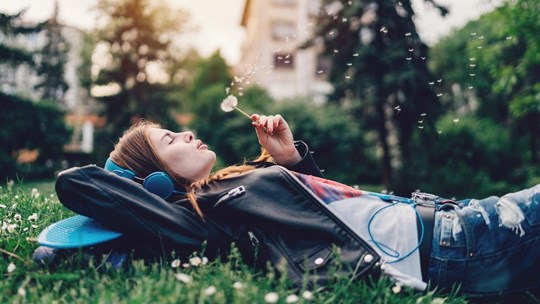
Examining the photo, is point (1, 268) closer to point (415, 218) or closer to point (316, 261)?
point (316, 261)

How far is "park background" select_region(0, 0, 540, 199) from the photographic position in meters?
11.3

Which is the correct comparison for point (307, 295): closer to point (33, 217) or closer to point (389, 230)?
point (389, 230)

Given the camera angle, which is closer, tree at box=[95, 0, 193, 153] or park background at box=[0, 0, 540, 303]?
park background at box=[0, 0, 540, 303]

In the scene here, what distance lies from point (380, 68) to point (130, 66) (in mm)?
15229

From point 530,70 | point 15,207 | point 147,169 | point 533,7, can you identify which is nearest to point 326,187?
point 147,169

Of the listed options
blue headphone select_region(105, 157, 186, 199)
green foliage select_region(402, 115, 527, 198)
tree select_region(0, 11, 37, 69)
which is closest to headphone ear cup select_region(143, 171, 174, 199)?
blue headphone select_region(105, 157, 186, 199)

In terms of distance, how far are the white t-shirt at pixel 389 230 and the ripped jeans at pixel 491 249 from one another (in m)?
0.10

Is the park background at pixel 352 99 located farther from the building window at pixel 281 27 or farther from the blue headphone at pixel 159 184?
the building window at pixel 281 27

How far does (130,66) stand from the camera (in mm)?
25078

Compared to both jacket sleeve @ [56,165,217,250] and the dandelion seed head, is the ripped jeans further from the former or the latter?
the dandelion seed head

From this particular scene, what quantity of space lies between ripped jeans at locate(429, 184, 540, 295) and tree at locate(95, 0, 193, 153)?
74.3 feet

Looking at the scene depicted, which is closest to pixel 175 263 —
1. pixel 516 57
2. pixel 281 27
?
pixel 516 57

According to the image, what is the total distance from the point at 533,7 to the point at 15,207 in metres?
7.96

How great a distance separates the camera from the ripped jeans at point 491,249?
7.19 ft
